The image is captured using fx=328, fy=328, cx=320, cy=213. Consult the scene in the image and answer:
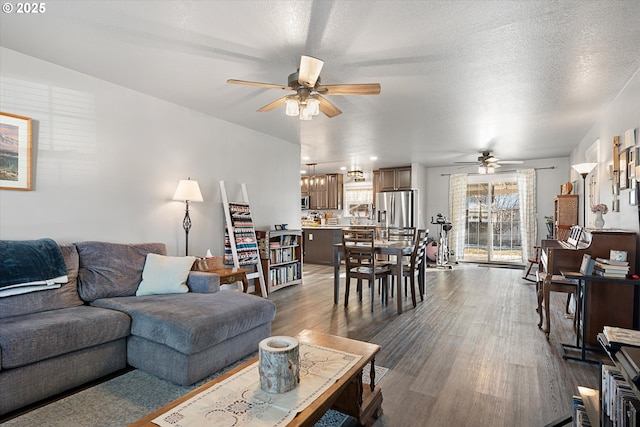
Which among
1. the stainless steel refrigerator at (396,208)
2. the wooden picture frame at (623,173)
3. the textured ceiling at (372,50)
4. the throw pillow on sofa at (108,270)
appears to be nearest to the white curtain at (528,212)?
the stainless steel refrigerator at (396,208)

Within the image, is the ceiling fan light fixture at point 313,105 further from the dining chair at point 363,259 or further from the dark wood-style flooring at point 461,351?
the dark wood-style flooring at point 461,351

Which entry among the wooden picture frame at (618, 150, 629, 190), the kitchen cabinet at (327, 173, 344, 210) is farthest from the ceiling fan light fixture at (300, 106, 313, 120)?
the kitchen cabinet at (327, 173, 344, 210)

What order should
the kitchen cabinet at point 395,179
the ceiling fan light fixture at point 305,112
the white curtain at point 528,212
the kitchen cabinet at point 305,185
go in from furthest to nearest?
the kitchen cabinet at point 305,185 < the kitchen cabinet at point 395,179 < the white curtain at point 528,212 < the ceiling fan light fixture at point 305,112

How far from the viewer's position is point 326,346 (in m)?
1.87

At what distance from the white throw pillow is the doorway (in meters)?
7.14

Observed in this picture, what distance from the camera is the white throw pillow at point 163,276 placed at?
303 centimetres

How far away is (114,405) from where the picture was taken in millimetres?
2041

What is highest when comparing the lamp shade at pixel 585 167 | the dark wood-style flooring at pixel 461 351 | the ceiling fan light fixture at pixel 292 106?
the ceiling fan light fixture at pixel 292 106

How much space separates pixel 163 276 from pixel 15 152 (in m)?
1.52

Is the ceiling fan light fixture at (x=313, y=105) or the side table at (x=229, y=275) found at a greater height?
the ceiling fan light fixture at (x=313, y=105)

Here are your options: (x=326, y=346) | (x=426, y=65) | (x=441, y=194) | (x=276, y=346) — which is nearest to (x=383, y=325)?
(x=326, y=346)

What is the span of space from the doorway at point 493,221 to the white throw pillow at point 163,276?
7.14 meters

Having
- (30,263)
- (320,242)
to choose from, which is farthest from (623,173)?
(320,242)

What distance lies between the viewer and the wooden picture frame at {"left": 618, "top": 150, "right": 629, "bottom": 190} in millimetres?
2965
